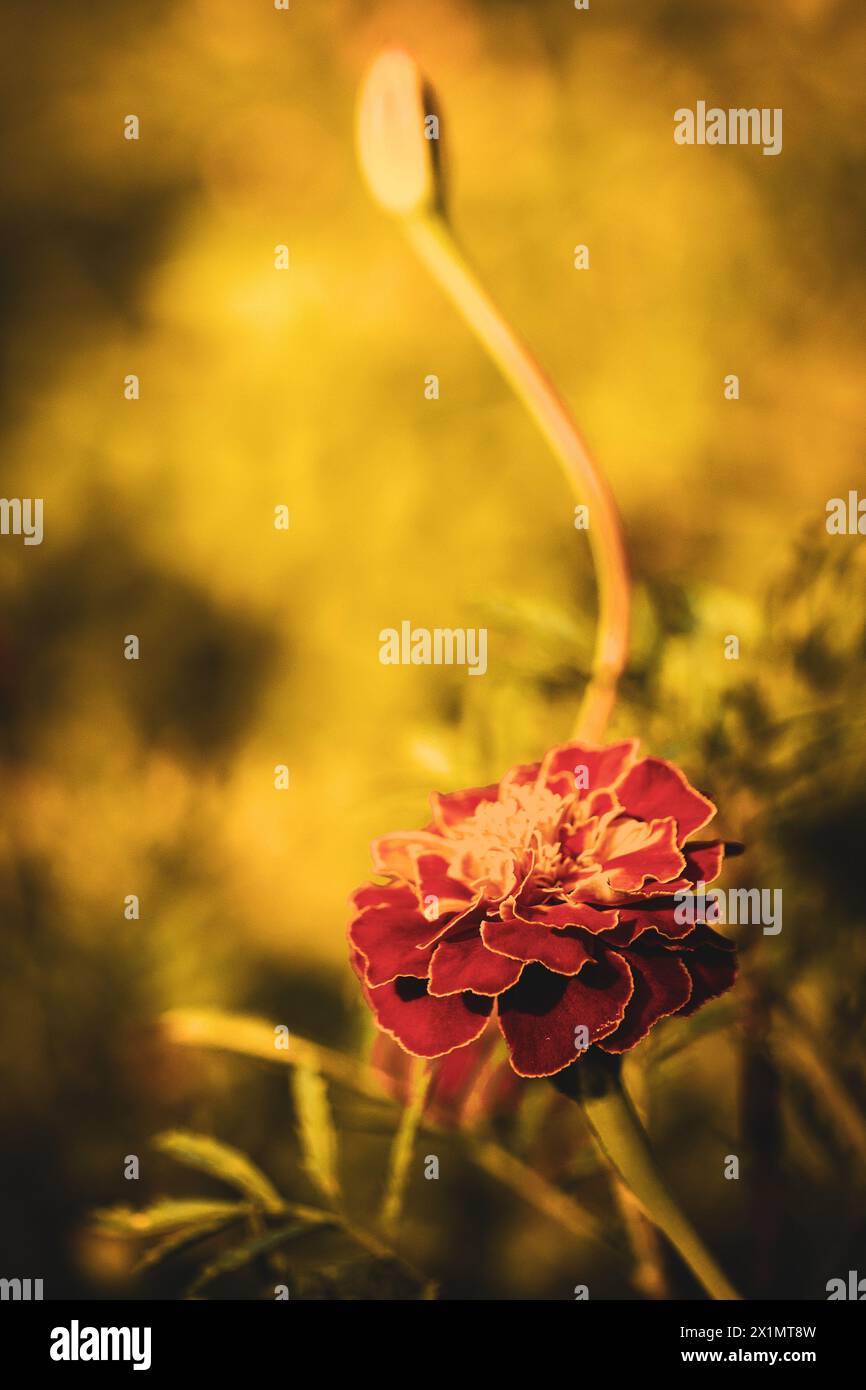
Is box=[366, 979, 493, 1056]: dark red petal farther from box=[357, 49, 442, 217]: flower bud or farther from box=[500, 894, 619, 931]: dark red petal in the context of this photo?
box=[357, 49, 442, 217]: flower bud

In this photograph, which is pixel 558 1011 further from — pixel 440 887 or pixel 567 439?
pixel 567 439

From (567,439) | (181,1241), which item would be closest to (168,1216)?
(181,1241)

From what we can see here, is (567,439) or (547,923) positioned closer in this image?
(547,923)

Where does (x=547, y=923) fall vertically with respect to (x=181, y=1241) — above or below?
above

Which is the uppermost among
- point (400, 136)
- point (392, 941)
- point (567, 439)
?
point (400, 136)

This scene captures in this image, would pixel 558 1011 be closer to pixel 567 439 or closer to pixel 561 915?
pixel 561 915

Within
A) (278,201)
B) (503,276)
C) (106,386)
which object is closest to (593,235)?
(503,276)

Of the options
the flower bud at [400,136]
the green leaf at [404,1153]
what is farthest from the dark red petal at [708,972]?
the flower bud at [400,136]
